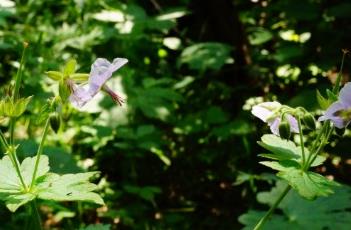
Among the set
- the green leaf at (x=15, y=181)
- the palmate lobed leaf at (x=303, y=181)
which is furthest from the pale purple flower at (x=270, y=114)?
the green leaf at (x=15, y=181)

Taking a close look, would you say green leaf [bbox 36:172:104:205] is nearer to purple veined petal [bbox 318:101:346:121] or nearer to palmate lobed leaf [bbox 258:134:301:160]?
palmate lobed leaf [bbox 258:134:301:160]

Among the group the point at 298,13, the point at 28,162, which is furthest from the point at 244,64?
the point at 28,162

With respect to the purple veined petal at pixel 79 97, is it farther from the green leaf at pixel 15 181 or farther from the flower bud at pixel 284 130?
the flower bud at pixel 284 130

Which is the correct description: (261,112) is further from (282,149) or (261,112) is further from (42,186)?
(42,186)

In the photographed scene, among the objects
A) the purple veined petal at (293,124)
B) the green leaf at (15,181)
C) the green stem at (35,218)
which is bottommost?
the green stem at (35,218)

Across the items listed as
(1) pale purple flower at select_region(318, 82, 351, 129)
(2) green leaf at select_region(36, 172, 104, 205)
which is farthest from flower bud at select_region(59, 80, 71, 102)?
(1) pale purple flower at select_region(318, 82, 351, 129)

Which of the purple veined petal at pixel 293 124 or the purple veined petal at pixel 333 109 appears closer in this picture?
the purple veined petal at pixel 333 109

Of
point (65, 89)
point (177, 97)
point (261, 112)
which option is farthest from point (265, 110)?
point (177, 97)

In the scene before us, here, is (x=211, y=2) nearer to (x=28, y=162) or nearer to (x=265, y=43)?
(x=265, y=43)

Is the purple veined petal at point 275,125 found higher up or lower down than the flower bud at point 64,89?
lower down
